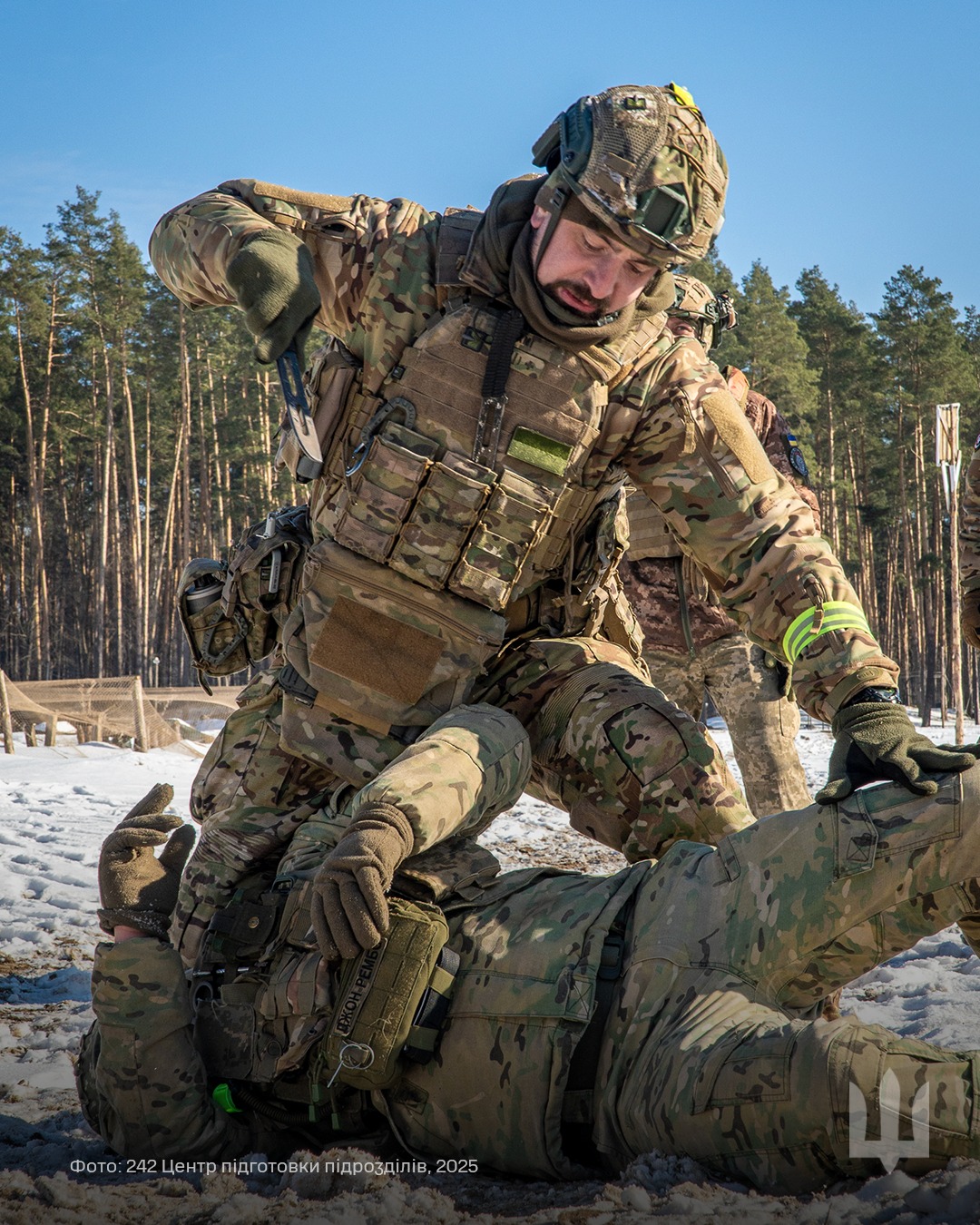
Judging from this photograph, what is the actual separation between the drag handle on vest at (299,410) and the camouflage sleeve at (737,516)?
101 centimetres

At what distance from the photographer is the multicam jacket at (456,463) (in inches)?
140

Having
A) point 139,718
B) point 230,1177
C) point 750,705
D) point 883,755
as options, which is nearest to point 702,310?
point 750,705

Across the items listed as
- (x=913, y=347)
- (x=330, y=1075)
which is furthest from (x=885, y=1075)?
(x=913, y=347)

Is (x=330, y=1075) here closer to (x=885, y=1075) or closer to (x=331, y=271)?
(x=885, y=1075)

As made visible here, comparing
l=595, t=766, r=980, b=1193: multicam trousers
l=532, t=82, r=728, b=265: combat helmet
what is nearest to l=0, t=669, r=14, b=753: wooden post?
l=532, t=82, r=728, b=265: combat helmet

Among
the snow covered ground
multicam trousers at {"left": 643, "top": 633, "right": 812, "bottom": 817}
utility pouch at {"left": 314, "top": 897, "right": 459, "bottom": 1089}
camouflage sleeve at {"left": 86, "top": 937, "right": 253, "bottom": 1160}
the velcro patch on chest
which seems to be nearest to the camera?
the snow covered ground

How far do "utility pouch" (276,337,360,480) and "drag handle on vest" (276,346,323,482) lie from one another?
0.07 meters

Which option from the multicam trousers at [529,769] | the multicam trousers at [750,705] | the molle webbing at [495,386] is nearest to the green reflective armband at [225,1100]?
the multicam trousers at [529,769]

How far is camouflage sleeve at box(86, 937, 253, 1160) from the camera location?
9.14 feet

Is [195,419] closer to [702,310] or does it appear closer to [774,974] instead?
[702,310]

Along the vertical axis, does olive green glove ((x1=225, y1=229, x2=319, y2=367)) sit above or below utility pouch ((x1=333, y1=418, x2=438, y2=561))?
above

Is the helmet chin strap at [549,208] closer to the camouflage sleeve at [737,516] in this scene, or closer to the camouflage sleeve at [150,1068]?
the camouflage sleeve at [737,516]

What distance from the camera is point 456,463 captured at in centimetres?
355

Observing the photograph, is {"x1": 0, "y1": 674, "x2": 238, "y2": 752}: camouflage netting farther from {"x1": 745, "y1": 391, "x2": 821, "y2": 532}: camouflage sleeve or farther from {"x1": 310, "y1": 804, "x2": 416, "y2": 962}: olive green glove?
{"x1": 310, "y1": 804, "x2": 416, "y2": 962}: olive green glove
